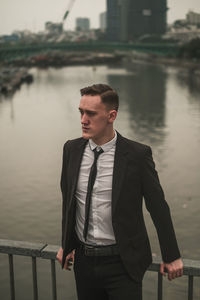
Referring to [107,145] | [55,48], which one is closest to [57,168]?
[107,145]

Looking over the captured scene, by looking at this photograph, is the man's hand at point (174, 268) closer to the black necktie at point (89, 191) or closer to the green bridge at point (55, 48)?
the black necktie at point (89, 191)

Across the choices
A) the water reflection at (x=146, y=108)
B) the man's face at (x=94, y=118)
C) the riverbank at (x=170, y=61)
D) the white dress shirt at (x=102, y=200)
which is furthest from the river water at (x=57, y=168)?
the riverbank at (x=170, y=61)

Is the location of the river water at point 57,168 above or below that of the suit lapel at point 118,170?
below

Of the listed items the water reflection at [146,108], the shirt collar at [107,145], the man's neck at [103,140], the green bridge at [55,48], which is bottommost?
the water reflection at [146,108]

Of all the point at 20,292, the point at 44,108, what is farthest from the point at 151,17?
the point at 20,292

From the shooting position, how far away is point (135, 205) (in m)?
2.53

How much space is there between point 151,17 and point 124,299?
197356 mm

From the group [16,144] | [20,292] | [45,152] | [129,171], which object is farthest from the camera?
[16,144]

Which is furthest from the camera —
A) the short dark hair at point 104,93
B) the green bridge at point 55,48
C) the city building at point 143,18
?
the city building at point 143,18

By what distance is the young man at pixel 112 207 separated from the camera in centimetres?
246

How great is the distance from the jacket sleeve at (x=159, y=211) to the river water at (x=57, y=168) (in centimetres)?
549

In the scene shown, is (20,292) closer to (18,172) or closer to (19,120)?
(18,172)

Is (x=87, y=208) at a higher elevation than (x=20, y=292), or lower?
higher

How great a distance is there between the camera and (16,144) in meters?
22.3
